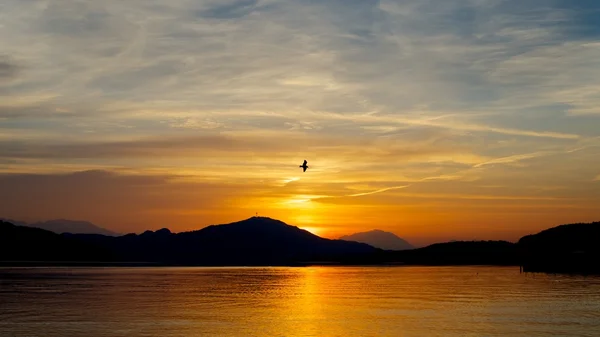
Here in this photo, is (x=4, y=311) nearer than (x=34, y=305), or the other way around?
(x=4, y=311)

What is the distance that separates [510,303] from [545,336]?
3165 cm

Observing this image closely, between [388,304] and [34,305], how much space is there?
43.2 metres

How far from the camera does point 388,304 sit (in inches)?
3292

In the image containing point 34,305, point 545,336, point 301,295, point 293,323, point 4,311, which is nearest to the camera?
point 545,336

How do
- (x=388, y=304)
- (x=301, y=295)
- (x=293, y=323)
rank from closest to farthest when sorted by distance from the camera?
(x=293, y=323) < (x=388, y=304) < (x=301, y=295)

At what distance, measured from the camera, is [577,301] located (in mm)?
86688

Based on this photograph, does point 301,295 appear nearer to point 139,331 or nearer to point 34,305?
point 34,305

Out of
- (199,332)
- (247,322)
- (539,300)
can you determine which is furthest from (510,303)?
(199,332)

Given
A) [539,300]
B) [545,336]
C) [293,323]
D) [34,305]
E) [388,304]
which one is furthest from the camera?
[539,300]

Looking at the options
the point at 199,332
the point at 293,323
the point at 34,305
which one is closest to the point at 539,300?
the point at 293,323

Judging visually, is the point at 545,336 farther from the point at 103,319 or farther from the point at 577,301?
the point at 103,319

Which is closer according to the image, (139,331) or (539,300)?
(139,331)

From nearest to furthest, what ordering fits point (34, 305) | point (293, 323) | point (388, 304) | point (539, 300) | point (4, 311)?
point (293, 323), point (4, 311), point (34, 305), point (388, 304), point (539, 300)

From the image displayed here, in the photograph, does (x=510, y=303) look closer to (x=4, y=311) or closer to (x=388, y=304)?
(x=388, y=304)
